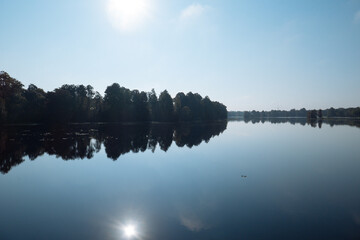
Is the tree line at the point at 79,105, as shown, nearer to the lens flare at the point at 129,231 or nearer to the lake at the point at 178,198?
the lake at the point at 178,198

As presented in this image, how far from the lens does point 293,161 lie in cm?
2742

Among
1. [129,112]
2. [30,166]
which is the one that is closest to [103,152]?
[30,166]

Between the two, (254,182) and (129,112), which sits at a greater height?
(129,112)

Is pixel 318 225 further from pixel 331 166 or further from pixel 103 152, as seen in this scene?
pixel 103 152

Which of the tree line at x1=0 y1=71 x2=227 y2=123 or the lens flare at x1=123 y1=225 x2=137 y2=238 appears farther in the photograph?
the tree line at x1=0 y1=71 x2=227 y2=123

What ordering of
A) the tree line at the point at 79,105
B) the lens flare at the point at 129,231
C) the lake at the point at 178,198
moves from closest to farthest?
1. the lens flare at the point at 129,231
2. the lake at the point at 178,198
3. the tree line at the point at 79,105

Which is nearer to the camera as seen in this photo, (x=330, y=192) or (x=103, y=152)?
(x=330, y=192)

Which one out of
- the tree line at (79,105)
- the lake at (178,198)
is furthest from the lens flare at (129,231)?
the tree line at (79,105)

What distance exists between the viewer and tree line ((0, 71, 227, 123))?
79650mm

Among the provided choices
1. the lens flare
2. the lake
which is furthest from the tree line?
the lens flare

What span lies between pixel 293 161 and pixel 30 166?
32036 mm

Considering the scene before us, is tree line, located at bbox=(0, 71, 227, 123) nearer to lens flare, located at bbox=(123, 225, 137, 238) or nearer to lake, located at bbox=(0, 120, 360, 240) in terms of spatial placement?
lake, located at bbox=(0, 120, 360, 240)

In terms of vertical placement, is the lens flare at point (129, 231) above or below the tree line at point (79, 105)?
below

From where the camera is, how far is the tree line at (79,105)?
7965 cm
